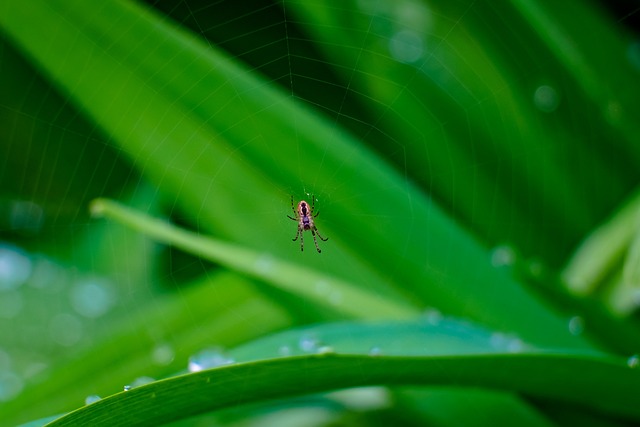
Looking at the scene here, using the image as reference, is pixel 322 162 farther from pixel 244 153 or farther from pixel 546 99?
pixel 546 99

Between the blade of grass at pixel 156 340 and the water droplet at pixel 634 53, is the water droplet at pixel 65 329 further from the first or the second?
the water droplet at pixel 634 53

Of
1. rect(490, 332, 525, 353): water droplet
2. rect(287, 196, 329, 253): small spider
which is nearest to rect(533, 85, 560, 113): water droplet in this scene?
rect(287, 196, 329, 253): small spider

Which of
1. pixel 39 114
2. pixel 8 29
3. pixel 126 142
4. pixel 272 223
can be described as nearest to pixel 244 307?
pixel 272 223

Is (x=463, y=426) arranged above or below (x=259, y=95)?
below

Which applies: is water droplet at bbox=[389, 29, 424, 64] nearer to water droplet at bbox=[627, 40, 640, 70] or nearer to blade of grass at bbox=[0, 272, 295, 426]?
water droplet at bbox=[627, 40, 640, 70]

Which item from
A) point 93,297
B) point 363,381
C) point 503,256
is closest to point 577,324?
point 503,256

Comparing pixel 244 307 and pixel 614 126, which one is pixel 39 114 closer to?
pixel 244 307
